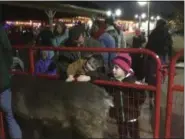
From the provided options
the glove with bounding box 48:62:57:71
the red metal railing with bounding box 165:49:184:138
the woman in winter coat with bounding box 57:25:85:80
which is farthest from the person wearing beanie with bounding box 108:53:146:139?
the glove with bounding box 48:62:57:71

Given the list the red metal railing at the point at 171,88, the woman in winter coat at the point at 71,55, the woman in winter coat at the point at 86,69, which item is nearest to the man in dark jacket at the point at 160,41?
the woman in winter coat at the point at 71,55

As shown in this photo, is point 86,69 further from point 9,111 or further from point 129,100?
point 9,111

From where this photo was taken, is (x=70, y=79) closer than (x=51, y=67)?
Yes

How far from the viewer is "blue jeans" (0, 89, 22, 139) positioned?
4230mm

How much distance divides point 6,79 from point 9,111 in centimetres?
45

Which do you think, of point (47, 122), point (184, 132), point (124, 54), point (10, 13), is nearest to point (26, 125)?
point (47, 122)

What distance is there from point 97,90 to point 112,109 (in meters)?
0.41

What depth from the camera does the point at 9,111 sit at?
432 cm

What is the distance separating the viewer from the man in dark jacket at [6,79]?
13.4 ft

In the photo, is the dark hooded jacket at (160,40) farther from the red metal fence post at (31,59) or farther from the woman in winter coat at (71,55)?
the red metal fence post at (31,59)

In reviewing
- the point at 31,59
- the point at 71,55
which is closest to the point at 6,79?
the point at 31,59

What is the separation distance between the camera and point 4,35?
4.07 metres

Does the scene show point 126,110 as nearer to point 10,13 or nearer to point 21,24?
point 10,13

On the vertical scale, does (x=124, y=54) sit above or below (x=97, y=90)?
above
